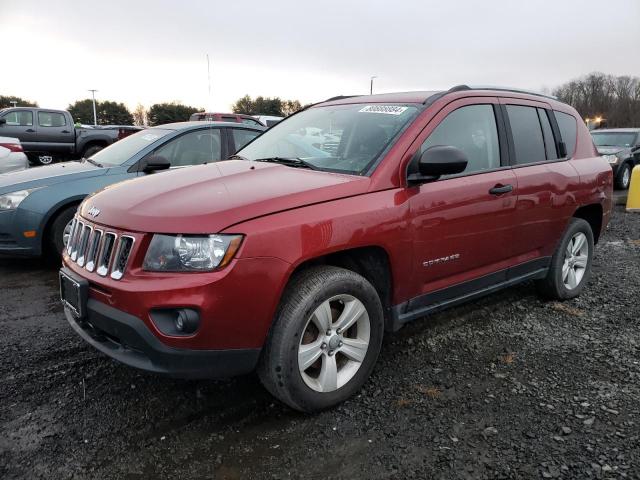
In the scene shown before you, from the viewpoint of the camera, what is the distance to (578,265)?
4516mm

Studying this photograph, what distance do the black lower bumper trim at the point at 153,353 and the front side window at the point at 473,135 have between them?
1.73 metres

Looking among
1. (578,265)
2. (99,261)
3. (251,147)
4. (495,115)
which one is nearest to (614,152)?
(578,265)

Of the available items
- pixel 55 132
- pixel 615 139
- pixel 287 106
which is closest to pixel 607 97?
pixel 287 106

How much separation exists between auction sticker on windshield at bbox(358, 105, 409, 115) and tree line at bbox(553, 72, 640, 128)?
235ft

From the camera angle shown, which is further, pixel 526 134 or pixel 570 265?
pixel 570 265

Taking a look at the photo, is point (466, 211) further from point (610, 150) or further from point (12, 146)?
point (610, 150)

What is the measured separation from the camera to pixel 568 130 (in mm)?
4312

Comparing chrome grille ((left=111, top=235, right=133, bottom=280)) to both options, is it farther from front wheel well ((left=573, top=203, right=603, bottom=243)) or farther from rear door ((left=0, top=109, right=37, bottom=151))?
rear door ((left=0, top=109, right=37, bottom=151))

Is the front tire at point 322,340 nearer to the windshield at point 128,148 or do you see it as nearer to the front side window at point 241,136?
the windshield at point 128,148

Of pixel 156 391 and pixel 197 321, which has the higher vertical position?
pixel 197 321

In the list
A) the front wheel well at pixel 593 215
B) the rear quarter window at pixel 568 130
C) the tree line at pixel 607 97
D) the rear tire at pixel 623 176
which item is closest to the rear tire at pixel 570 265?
the front wheel well at pixel 593 215

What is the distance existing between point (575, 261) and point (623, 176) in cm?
993

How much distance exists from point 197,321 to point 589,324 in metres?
3.20

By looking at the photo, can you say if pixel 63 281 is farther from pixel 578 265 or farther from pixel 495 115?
pixel 578 265
